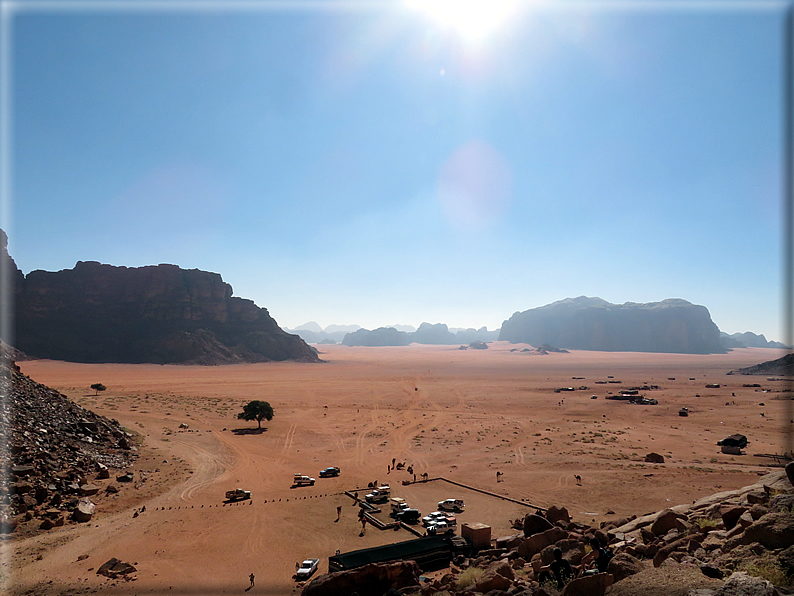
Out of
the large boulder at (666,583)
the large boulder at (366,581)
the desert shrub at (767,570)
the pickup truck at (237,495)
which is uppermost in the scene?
the desert shrub at (767,570)

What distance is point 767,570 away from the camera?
8.41 meters

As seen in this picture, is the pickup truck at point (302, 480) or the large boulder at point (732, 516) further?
the pickup truck at point (302, 480)

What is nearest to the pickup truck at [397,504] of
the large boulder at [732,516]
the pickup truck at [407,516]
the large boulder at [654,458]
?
the pickup truck at [407,516]

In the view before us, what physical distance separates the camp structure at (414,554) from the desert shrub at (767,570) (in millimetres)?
12341

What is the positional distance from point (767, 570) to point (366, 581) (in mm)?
10259

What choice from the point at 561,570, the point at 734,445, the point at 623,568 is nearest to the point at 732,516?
the point at 623,568

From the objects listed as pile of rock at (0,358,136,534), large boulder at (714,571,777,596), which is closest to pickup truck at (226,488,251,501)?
pile of rock at (0,358,136,534)

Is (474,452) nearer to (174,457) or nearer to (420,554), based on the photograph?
(420,554)

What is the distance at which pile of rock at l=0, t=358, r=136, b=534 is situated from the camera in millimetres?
21844

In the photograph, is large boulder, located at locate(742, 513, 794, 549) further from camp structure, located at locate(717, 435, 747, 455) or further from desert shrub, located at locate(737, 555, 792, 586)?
camp structure, located at locate(717, 435, 747, 455)

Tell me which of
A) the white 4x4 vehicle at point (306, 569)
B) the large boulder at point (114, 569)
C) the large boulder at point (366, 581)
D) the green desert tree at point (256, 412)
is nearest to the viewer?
the large boulder at point (366, 581)

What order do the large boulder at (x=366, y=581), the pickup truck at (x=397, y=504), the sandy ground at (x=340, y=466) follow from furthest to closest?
the pickup truck at (x=397, y=504) < the sandy ground at (x=340, y=466) < the large boulder at (x=366, y=581)

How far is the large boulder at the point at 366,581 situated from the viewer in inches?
500

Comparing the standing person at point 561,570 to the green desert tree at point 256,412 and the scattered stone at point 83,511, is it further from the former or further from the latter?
the green desert tree at point 256,412
